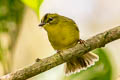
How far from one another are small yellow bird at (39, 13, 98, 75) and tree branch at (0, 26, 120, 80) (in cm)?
16

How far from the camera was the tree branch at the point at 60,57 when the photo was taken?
0.76m

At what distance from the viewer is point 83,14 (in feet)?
5.78

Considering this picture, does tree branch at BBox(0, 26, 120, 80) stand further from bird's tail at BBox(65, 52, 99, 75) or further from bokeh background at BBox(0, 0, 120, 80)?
bokeh background at BBox(0, 0, 120, 80)

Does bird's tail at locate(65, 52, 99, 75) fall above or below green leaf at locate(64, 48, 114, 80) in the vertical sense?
below

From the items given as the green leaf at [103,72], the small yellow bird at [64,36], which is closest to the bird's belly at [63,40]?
the small yellow bird at [64,36]

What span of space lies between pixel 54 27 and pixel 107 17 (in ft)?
2.50

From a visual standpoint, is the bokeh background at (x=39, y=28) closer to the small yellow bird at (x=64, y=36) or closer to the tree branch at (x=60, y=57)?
the small yellow bird at (x=64, y=36)

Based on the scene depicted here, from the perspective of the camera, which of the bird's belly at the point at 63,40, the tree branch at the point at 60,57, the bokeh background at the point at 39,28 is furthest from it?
the bokeh background at the point at 39,28

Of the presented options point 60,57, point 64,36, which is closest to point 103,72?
point 60,57

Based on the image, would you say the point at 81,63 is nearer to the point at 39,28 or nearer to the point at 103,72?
the point at 103,72

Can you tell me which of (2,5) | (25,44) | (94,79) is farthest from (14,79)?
(25,44)

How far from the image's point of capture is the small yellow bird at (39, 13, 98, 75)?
3.16 feet

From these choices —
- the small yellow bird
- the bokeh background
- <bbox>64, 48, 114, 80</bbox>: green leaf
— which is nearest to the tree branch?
<bbox>64, 48, 114, 80</bbox>: green leaf

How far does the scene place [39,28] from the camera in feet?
5.82
